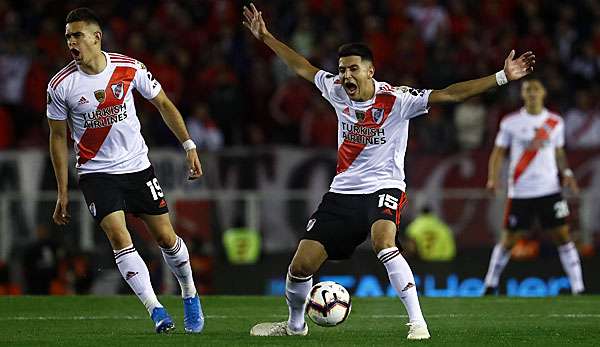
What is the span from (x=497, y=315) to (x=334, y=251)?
2944 mm

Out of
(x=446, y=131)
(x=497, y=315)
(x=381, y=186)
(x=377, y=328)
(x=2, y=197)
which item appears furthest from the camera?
(x=446, y=131)

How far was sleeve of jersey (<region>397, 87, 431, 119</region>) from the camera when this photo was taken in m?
9.86

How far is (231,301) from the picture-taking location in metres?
14.2

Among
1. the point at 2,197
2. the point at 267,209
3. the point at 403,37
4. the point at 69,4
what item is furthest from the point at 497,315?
the point at 69,4

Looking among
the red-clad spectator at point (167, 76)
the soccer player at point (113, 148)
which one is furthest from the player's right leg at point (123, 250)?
the red-clad spectator at point (167, 76)

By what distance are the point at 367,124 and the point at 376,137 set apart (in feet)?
0.38

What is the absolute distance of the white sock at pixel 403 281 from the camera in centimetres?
952

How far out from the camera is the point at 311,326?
37.0ft

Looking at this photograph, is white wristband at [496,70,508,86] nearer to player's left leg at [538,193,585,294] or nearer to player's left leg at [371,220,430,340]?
player's left leg at [371,220,430,340]

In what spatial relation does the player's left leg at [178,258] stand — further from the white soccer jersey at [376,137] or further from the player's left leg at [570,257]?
the player's left leg at [570,257]

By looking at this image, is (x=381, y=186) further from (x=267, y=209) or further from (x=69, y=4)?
→ (x=69, y=4)

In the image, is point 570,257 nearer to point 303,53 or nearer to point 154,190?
point 154,190

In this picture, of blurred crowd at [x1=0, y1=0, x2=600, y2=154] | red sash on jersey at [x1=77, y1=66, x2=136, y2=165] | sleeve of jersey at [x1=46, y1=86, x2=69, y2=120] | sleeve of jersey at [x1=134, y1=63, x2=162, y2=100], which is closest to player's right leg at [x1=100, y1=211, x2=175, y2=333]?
red sash on jersey at [x1=77, y1=66, x2=136, y2=165]

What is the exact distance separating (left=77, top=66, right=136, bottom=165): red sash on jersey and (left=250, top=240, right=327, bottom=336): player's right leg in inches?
66.0
